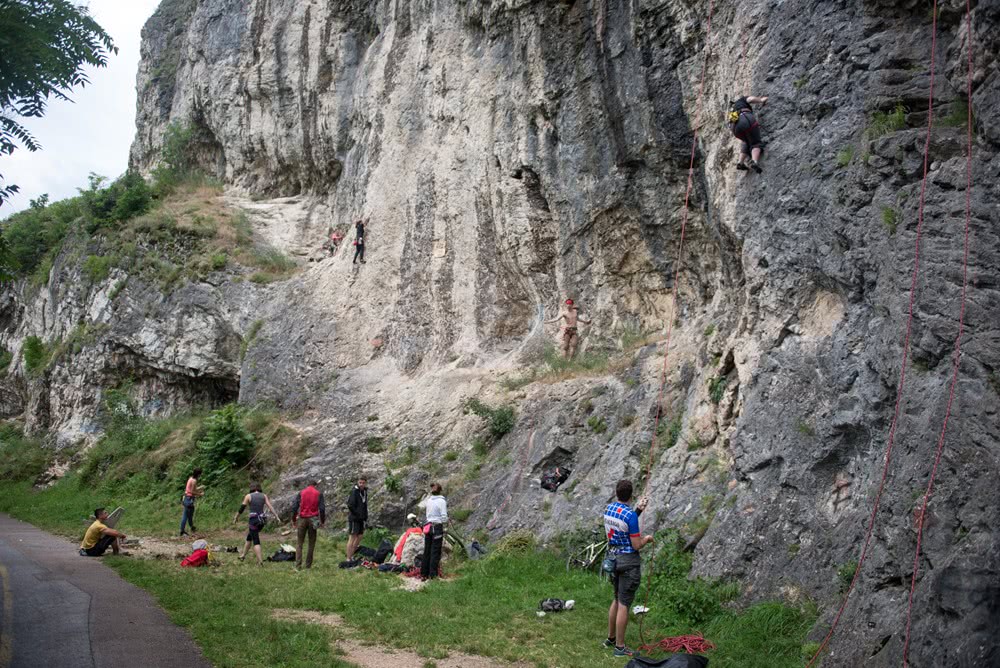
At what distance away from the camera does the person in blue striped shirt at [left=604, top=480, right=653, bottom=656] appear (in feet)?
24.9

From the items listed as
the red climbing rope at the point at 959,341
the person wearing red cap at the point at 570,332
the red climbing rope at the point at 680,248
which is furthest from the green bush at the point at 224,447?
the red climbing rope at the point at 959,341

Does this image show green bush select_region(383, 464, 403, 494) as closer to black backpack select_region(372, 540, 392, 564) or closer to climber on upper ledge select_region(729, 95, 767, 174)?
black backpack select_region(372, 540, 392, 564)

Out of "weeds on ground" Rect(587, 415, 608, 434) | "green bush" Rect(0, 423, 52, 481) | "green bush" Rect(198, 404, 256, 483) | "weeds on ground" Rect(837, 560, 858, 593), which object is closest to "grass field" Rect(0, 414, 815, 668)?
"weeds on ground" Rect(837, 560, 858, 593)

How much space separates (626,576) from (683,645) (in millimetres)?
829

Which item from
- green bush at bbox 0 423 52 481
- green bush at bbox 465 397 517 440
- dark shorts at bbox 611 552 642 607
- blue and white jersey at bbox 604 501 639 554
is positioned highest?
green bush at bbox 465 397 517 440

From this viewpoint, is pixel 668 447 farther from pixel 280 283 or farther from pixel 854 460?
pixel 280 283

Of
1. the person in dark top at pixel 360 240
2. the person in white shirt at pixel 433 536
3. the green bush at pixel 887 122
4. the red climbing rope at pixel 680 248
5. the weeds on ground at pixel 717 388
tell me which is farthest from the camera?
the person in dark top at pixel 360 240

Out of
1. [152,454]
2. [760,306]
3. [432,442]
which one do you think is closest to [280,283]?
[152,454]

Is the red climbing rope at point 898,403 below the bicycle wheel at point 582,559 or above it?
above

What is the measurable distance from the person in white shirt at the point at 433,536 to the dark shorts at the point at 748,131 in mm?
6467

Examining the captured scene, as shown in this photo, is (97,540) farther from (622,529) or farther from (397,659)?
(622,529)

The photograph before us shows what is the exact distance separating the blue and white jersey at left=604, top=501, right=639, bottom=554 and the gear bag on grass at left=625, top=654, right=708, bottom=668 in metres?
1.26

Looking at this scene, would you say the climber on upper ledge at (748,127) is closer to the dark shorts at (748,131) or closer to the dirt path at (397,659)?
the dark shorts at (748,131)

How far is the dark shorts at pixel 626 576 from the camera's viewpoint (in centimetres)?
759
